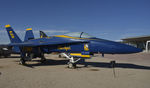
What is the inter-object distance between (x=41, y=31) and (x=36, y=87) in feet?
36.1

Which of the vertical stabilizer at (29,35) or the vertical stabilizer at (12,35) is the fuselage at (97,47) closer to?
the vertical stabilizer at (29,35)

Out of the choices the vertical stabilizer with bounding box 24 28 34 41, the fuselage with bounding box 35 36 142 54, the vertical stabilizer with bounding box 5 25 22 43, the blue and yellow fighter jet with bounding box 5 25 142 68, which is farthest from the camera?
the vertical stabilizer with bounding box 24 28 34 41

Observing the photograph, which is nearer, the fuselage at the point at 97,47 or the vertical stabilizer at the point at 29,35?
the fuselage at the point at 97,47

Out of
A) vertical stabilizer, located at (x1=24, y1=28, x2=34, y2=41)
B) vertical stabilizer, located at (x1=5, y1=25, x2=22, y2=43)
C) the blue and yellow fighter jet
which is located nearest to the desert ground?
the blue and yellow fighter jet

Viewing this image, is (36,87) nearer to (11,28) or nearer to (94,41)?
(94,41)

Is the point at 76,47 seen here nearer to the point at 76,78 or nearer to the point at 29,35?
the point at 76,78

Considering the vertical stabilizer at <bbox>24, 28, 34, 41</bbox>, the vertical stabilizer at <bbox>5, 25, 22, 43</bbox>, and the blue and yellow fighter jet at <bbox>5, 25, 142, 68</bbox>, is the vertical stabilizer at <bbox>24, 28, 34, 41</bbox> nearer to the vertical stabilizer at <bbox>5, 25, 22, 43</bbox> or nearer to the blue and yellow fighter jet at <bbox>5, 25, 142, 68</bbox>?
the vertical stabilizer at <bbox>5, 25, 22, 43</bbox>

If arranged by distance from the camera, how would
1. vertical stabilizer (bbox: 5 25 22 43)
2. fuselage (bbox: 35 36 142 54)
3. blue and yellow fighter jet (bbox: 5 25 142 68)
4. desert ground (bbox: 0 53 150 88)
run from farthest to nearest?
vertical stabilizer (bbox: 5 25 22 43), blue and yellow fighter jet (bbox: 5 25 142 68), fuselage (bbox: 35 36 142 54), desert ground (bbox: 0 53 150 88)

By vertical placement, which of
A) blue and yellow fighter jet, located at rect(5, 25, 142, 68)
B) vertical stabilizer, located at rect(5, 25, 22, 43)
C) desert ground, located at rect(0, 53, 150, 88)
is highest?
vertical stabilizer, located at rect(5, 25, 22, 43)

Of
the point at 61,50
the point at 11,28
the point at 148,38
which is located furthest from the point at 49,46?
the point at 148,38

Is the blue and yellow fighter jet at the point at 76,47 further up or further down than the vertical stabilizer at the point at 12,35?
further down

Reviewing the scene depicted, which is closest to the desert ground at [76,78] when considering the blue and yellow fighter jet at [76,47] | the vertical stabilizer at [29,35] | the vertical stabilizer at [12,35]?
the blue and yellow fighter jet at [76,47]

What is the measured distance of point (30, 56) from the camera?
523 inches

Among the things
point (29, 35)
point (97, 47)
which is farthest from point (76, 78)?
point (29, 35)
